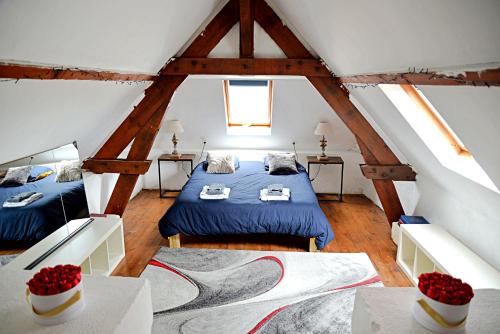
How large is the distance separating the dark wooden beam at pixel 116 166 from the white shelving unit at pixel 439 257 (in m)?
2.70

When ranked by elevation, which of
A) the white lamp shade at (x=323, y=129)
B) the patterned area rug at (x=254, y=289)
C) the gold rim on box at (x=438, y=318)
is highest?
the white lamp shade at (x=323, y=129)

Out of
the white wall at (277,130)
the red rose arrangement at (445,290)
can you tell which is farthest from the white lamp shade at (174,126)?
the red rose arrangement at (445,290)

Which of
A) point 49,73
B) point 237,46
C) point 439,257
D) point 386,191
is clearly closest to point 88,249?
point 49,73

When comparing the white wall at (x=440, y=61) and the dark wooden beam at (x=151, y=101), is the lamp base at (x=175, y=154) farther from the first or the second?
the white wall at (x=440, y=61)

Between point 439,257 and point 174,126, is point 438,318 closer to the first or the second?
point 439,257

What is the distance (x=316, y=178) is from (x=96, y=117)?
3550 mm

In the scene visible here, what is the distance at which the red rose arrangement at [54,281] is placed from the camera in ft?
4.36

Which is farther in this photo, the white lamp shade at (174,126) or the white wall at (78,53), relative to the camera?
the white lamp shade at (174,126)

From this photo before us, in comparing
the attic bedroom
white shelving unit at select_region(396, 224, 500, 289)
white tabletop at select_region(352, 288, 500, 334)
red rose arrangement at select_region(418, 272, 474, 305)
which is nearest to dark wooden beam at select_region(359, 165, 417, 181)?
the attic bedroom

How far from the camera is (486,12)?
908 millimetres

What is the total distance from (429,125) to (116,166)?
2.98 m

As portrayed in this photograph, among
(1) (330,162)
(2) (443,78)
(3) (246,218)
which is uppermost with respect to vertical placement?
(2) (443,78)

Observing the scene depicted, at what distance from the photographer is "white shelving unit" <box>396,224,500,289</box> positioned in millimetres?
2631

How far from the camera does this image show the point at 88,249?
3102 millimetres
